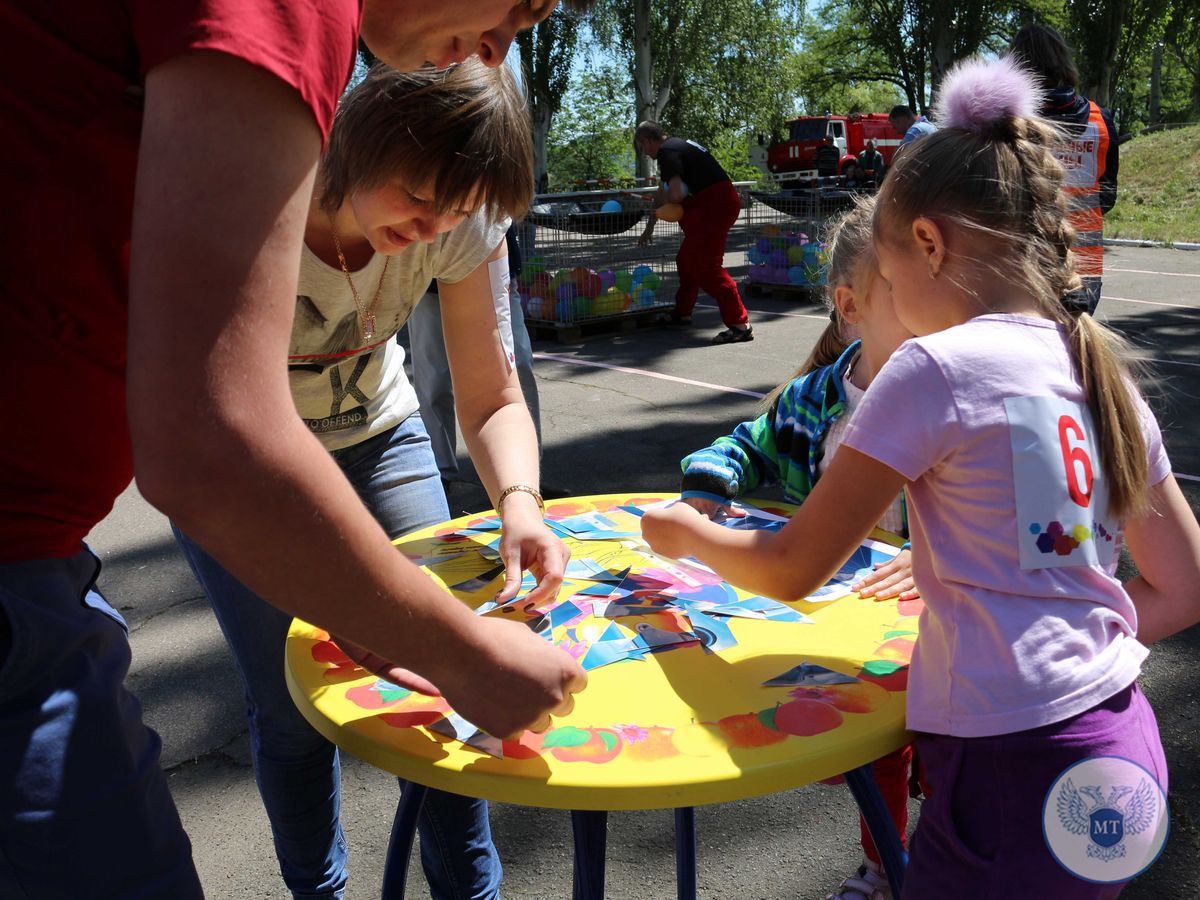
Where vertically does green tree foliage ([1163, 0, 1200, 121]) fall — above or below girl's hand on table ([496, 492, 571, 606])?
above

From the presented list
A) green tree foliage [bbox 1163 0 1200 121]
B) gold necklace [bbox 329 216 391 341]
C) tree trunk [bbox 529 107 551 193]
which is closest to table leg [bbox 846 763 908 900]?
gold necklace [bbox 329 216 391 341]

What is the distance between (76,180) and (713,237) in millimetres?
7604

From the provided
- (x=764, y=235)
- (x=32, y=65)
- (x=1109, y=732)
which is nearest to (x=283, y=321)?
(x=32, y=65)

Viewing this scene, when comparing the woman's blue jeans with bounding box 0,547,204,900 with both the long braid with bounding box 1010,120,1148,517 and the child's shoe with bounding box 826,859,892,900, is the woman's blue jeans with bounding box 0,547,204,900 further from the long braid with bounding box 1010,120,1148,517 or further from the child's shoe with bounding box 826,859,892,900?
the child's shoe with bounding box 826,859,892,900

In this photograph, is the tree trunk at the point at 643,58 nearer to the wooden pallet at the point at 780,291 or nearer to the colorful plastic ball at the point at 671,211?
the wooden pallet at the point at 780,291

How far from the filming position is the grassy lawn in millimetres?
14695

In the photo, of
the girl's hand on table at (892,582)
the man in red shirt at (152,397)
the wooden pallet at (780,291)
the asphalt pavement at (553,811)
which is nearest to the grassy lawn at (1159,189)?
the wooden pallet at (780,291)

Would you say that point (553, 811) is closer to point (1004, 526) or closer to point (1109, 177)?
point (1004, 526)

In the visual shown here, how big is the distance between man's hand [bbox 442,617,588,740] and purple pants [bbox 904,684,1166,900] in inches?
19.6

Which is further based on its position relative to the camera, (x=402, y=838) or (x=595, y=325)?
(x=595, y=325)

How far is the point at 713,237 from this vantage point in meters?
8.10

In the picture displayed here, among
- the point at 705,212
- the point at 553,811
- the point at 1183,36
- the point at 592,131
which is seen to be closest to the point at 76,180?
the point at 553,811

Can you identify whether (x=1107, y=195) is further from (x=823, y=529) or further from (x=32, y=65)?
(x=32, y=65)

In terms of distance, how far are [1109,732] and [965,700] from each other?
A: 0.16 meters
